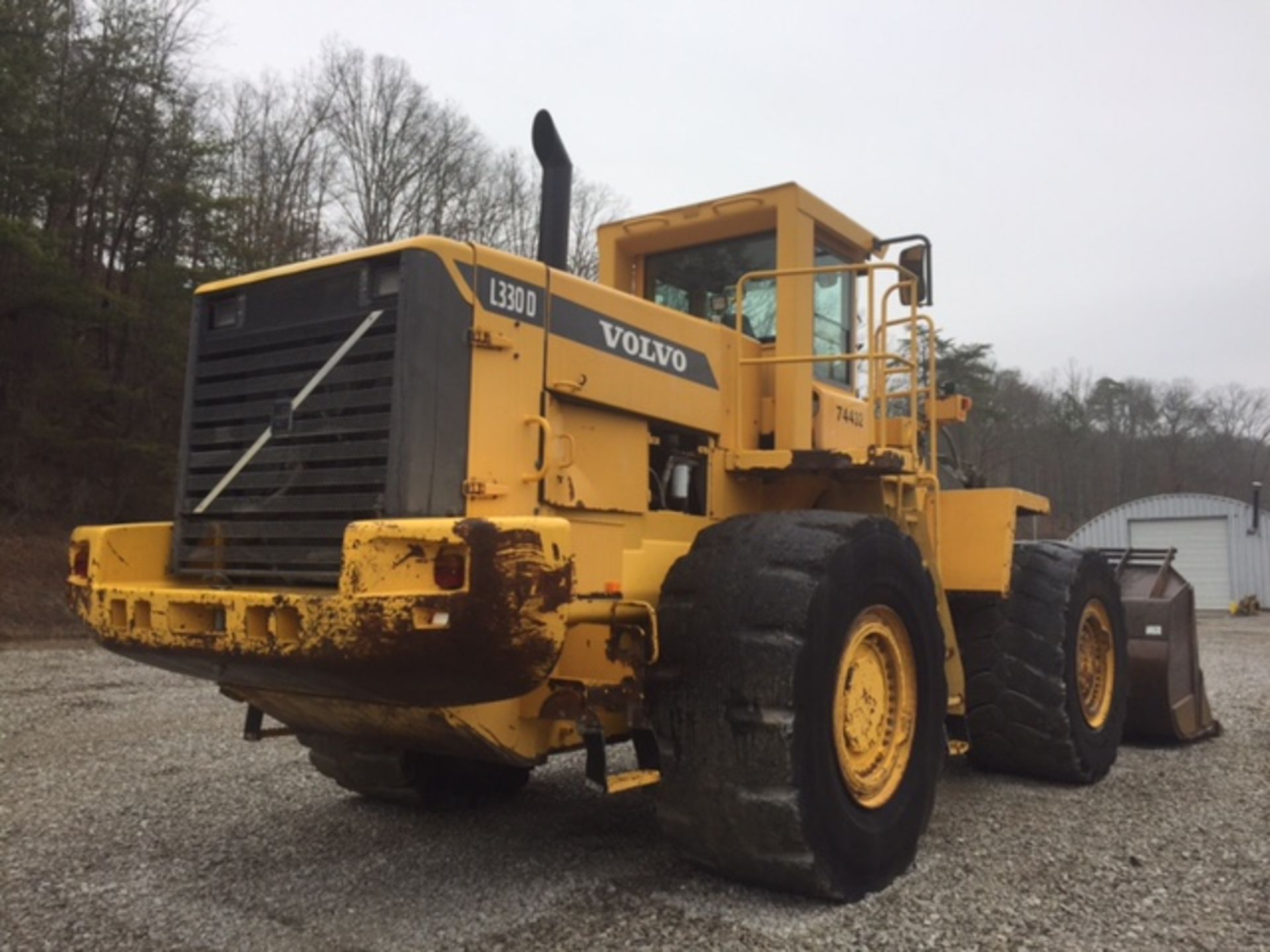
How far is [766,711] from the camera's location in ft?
12.8

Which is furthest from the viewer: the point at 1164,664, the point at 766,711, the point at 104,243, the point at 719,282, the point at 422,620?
the point at 104,243

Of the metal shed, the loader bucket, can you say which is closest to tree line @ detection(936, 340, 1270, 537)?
the metal shed

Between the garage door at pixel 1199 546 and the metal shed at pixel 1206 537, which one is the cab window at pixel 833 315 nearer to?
the metal shed at pixel 1206 537

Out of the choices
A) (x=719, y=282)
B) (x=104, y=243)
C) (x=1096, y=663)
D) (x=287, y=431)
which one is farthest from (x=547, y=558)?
(x=104, y=243)

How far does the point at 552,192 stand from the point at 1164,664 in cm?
587

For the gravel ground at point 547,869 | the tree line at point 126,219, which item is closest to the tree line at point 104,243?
the tree line at point 126,219

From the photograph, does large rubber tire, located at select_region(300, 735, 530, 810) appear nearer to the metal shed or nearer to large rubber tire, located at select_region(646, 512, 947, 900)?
large rubber tire, located at select_region(646, 512, 947, 900)

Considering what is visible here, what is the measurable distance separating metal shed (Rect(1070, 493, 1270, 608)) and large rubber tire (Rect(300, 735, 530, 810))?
27440 mm

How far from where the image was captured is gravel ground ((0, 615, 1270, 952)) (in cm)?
380

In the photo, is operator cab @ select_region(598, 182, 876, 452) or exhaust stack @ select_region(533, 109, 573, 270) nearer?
exhaust stack @ select_region(533, 109, 573, 270)

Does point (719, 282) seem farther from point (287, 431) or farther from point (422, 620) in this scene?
point (422, 620)

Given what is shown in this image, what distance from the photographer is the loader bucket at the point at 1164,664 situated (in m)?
7.80

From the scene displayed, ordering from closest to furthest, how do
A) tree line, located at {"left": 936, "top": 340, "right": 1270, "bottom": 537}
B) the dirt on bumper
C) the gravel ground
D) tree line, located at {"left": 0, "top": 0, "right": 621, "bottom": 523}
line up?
the dirt on bumper < the gravel ground < tree line, located at {"left": 0, "top": 0, "right": 621, "bottom": 523} < tree line, located at {"left": 936, "top": 340, "right": 1270, "bottom": 537}

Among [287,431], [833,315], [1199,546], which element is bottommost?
[287,431]
